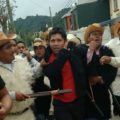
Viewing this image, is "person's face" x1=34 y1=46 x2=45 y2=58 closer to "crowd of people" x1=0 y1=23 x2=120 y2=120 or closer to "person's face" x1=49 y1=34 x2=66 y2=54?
"crowd of people" x1=0 y1=23 x2=120 y2=120

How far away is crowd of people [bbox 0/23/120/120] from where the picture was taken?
16.8 ft

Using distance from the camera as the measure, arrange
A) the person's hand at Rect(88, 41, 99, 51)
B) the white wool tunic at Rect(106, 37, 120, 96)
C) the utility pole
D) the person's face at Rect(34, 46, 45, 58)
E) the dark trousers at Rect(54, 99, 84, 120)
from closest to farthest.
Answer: the dark trousers at Rect(54, 99, 84, 120)
the person's hand at Rect(88, 41, 99, 51)
the white wool tunic at Rect(106, 37, 120, 96)
the person's face at Rect(34, 46, 45, 58)
the utility pole

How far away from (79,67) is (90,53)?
1.06 ft

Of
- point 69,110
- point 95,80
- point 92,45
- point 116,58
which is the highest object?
point 92,45

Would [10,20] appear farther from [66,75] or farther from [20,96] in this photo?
[20,96]

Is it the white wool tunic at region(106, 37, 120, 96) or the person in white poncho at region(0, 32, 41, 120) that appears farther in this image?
the white wool tunic at region(106, 37, 120, 96)

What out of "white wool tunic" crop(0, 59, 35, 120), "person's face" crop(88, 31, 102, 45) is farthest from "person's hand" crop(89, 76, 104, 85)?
"white wool tunic" crop(0, 59, 35, 120)

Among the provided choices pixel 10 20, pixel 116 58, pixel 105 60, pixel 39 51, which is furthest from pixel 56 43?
pixel 10 20

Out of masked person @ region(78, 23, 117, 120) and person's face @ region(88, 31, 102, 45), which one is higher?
person's face @ region(88, 31, 102, 45)

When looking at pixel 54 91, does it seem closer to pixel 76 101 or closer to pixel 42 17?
pixel 76 101

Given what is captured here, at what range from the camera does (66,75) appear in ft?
17.8

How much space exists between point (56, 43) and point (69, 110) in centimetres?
84

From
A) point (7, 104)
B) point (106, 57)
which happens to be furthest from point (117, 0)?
point (7, 104)

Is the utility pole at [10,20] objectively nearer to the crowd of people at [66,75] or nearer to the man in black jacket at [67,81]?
the crowd of people at [66,75]
